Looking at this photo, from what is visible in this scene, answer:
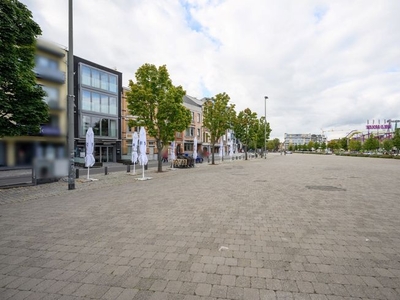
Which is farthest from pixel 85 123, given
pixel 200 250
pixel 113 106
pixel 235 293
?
pixel 235 293

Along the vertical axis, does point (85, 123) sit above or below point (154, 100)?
below

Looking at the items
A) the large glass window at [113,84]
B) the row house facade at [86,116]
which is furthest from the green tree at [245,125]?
the large glass window at [113,84]

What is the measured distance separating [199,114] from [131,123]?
3770 centimetres

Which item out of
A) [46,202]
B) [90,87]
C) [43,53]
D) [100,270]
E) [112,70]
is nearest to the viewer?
[100,270]

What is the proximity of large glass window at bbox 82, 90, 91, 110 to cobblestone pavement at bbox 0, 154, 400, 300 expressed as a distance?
24.6m

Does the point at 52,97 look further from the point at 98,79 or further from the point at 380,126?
the point at 380,126

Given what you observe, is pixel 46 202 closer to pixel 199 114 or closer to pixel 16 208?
pixel 16 208

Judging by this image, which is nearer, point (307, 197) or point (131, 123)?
point (307, 197)

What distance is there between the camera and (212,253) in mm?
4094

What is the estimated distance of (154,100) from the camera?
60.2 feet

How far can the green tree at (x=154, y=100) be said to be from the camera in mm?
17766

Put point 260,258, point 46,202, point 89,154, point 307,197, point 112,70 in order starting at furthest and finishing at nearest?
point 112,70, point 89,154, point 307,197, point 46,202, point 260,258

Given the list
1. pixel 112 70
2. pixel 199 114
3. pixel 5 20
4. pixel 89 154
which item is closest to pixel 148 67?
pixel 89 154

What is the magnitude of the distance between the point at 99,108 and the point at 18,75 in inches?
913
